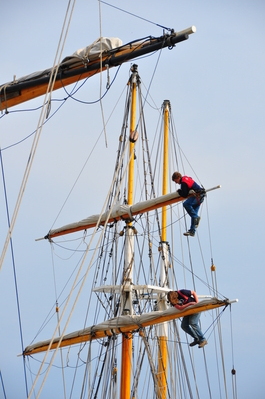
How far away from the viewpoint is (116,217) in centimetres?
3167

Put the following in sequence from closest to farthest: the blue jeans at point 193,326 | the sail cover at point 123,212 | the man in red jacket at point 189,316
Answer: the man in red jacket at point 189,316, the blue jeans at point 193,326, the sail cover at point 123,212

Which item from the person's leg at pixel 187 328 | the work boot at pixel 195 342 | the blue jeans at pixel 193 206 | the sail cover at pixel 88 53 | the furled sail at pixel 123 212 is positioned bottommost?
the work boot at pixel 195 342

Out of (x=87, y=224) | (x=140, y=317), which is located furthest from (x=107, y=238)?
(x=140, y=317)

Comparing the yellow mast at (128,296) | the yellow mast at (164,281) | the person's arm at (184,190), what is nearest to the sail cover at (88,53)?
the person's arm at (184,190)

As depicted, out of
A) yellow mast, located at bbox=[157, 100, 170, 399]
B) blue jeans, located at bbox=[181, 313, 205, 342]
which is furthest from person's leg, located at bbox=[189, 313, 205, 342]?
yellow mast, located at bbox=[157, 100, 170, 399]

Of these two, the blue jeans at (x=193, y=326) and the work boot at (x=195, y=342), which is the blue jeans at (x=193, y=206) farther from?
the work boot at (x=195, y=342)

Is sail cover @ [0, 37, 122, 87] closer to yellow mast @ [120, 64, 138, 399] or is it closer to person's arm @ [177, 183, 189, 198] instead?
person's arm @ [177, 183, 189, 198]

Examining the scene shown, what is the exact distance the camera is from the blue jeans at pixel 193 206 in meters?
27.6

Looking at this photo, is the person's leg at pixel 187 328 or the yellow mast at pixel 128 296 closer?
the person's leg at pixel 187 328

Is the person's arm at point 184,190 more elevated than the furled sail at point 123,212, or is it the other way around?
the furled sail at point 123,212

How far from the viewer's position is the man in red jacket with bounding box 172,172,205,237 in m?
27.5

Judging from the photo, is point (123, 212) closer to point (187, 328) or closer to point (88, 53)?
point (187, 328)

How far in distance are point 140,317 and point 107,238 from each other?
11.9ft

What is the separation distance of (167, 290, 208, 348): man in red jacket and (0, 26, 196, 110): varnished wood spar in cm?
837
